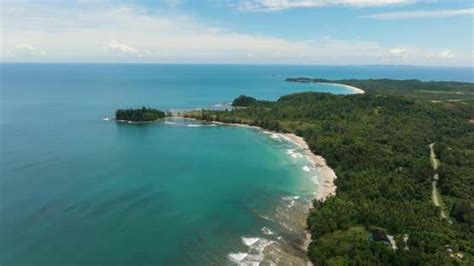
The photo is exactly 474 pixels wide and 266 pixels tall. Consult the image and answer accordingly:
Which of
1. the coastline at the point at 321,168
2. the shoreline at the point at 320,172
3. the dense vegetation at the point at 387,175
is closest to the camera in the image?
the dense vegetation at the point at 387,175

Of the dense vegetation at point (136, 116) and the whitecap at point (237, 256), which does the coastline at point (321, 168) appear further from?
the dense vegetation at point (136, 116)

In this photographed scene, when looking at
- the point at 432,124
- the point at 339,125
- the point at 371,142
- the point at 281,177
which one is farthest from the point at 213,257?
the point at 432,124

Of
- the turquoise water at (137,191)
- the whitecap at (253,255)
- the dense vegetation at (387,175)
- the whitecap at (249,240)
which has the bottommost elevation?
the whitecap at (253,255)

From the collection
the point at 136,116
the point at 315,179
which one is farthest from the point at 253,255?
the point at 136,116

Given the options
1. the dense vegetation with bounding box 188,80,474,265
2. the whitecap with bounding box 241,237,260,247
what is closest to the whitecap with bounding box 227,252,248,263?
the whitecap with bounding box 241,237,260,247

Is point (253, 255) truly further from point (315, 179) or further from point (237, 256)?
point (315, 179)

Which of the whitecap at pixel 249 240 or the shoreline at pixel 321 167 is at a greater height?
the shoreline at pixel 321 167

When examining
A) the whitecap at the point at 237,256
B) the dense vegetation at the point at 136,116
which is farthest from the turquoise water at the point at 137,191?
the dense vegetation at the point at 136,116

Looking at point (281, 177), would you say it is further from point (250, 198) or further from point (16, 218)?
point (16, 218)

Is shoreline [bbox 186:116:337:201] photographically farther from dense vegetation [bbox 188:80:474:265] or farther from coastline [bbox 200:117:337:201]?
dense vegetation [bbox 188:80:474:265]
